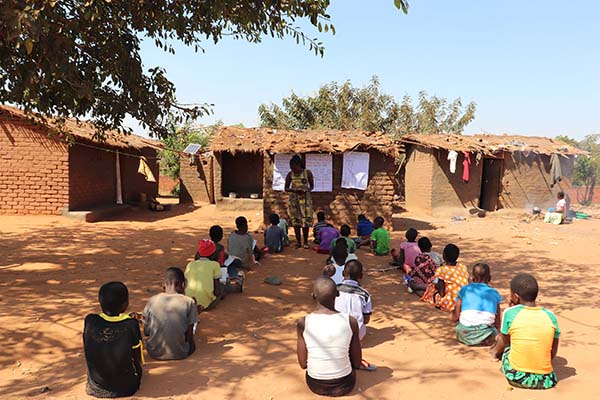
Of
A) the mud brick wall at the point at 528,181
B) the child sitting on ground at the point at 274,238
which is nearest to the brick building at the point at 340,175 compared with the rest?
the child sitting on ground at the point at 274,238

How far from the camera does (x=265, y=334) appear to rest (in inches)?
169

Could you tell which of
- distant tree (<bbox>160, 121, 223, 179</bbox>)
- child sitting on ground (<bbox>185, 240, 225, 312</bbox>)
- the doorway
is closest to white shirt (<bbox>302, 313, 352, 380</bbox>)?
child sitting on ground (<bbox>185, 240, 225, 312</bbox>)

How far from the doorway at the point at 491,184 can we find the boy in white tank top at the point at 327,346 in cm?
1501

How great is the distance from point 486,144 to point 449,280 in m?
12.5

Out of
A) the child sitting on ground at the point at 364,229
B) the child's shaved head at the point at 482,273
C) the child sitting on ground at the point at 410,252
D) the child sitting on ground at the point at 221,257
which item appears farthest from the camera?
the child sitting on ground at the point at 364,229

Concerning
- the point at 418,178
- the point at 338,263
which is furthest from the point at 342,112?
the point at 338,263

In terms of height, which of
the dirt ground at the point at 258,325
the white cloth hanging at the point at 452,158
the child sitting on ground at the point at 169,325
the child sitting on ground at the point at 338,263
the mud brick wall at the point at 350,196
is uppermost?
the white cloth hanging at the point at 452,158

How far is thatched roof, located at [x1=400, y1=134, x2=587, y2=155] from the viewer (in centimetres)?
1517

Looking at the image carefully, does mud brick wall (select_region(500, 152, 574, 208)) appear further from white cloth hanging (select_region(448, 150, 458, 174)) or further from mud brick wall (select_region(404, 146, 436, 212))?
mud brick wall (select_region(404, 146, 436, 212))

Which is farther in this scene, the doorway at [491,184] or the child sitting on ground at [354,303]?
the doorway at [491,184]

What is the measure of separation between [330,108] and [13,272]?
800 inches

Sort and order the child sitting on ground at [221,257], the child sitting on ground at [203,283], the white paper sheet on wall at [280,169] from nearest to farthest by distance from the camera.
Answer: the child sitting on ground at [203,283] → the child sitting on ground at [221,257] → the white paper sheet on wall at [280,169]

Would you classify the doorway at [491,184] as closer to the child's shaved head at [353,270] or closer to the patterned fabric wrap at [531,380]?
the child's shaved head at [353,270]

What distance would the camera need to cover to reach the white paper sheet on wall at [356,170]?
10.7m
